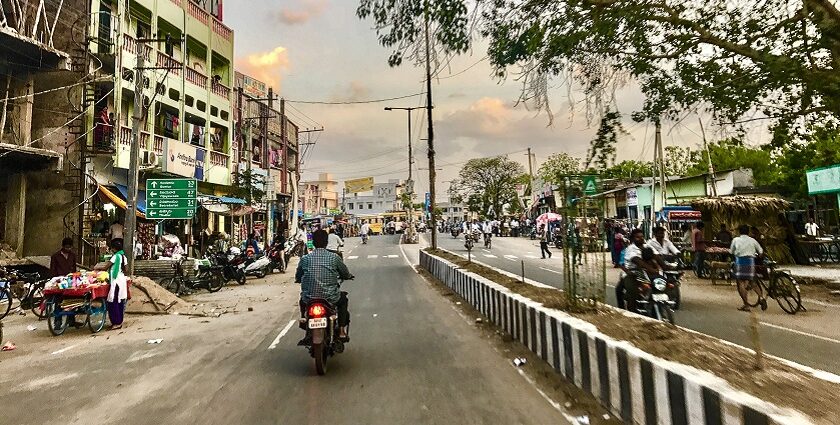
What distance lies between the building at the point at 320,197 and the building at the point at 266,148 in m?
26.4

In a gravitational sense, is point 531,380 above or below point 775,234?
below

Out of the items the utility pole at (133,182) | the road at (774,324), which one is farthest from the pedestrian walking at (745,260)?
the utility pole at (133,182)

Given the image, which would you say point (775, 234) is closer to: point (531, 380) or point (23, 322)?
point (531, 380)

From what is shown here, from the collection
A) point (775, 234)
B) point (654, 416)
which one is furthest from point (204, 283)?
point (775, 234)

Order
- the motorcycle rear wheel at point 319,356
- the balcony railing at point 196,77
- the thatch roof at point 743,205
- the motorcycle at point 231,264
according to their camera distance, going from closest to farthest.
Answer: the motorcycle rear wheel at point 319,356
the motorcycle at point 231,264
the thatch roof at point 743,205
the balcony railing at point 196,77

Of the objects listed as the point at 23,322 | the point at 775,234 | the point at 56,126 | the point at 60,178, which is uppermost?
the point at 56,126

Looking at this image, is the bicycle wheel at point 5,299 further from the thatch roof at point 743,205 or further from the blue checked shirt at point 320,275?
the thatch roof at point 743,205

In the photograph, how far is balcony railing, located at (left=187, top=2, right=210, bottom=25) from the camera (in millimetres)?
25625

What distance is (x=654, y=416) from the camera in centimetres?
376

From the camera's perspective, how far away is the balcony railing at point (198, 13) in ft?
84.1

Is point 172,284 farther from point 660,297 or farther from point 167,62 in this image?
point 167,62

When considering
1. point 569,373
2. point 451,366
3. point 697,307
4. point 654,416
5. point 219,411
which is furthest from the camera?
point 697,307

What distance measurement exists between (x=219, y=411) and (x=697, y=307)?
1014 centimetres

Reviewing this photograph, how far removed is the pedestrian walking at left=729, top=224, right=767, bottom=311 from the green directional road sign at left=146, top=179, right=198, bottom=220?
14631mm
